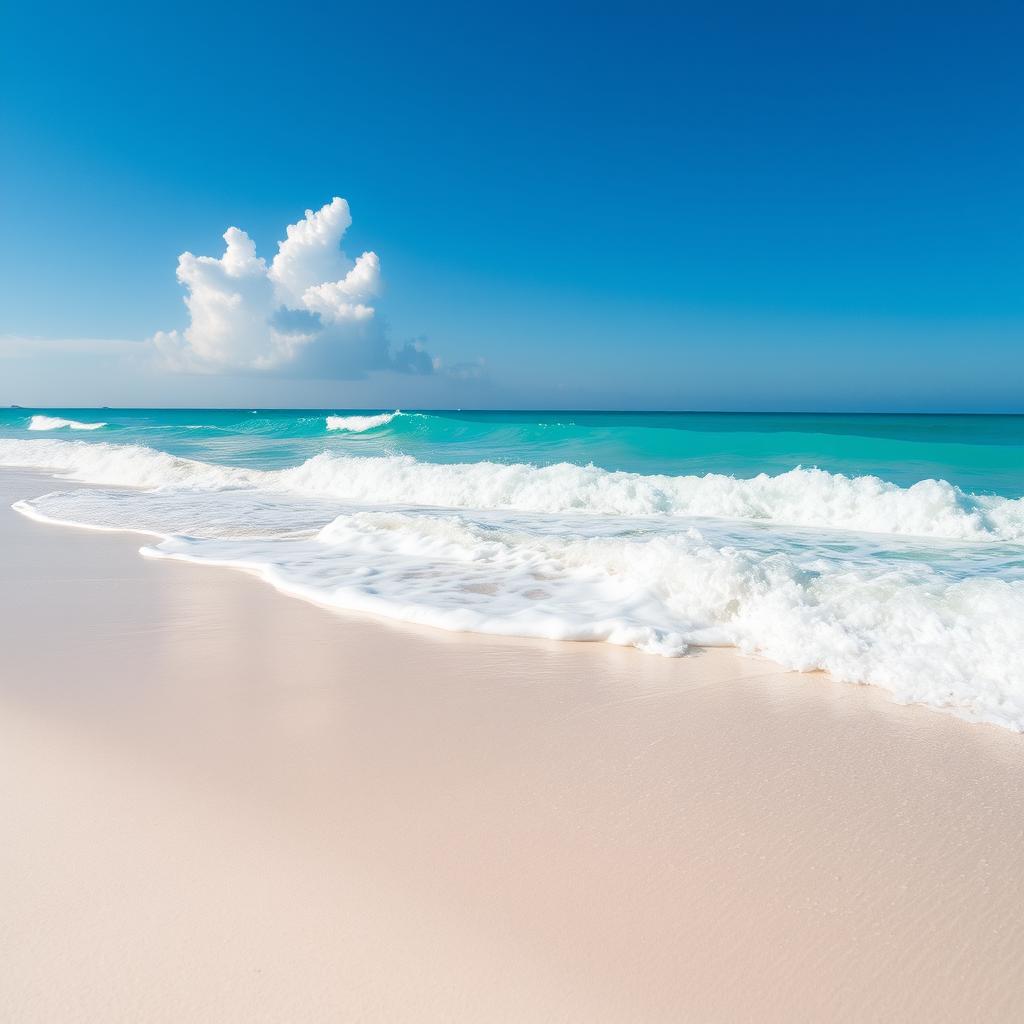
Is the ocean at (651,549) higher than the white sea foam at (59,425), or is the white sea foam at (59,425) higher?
the white sea foam at (59,425)

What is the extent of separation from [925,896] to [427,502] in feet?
39.6

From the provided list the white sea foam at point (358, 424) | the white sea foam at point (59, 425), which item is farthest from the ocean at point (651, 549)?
the white sea foam at point (59, 425)

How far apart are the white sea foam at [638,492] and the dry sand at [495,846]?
270 inches

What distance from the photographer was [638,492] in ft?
39.8

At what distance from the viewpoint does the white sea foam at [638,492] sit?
9.82 metres

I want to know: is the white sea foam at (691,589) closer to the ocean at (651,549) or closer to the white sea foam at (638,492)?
the ocean at (651,549)

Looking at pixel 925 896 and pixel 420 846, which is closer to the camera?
pixel 925 896

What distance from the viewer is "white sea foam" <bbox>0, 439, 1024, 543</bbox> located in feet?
32.2

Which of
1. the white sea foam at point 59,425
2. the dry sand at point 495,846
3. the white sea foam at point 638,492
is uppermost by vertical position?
the white sea foam at point 59,425

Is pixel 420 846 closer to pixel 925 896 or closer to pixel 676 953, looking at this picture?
pixel 676 953

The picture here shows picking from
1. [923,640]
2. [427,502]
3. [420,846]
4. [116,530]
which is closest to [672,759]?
[420,846]

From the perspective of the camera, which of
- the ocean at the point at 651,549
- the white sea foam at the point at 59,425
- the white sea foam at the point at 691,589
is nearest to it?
the white sea foam at the point at 691,589

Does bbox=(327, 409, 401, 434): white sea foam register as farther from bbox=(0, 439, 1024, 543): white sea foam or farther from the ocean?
bbox=(0, 439, 1024, 543): white sea foam

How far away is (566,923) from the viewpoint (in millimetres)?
2049
